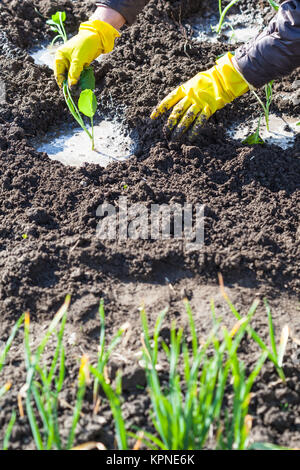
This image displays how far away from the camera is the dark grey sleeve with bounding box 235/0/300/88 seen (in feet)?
8.05

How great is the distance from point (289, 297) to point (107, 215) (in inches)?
34.4

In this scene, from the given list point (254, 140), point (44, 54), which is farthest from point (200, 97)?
point (44, 54)

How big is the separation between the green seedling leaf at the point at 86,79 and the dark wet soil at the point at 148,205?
0.24 meters

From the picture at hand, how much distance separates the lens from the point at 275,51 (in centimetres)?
254

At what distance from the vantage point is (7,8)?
3.76 meters

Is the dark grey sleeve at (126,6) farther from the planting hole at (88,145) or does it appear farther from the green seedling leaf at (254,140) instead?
the green seedling leaf at (254,140)

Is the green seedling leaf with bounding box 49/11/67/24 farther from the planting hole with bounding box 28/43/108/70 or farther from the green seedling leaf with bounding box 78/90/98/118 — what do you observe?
the green seedling leaf with bounding box 78/90/98/118

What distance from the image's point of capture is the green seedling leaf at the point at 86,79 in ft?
9.55

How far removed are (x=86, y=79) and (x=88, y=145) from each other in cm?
36

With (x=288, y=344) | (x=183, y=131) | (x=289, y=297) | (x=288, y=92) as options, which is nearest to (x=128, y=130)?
(x=183, y=131)

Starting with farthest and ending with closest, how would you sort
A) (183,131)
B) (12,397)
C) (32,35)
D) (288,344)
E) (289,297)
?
(32,35), (183,131), (289,297), (288,344), (12,397)

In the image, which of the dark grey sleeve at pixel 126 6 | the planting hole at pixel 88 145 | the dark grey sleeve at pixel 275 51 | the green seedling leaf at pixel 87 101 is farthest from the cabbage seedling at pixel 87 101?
the dark grey sleeve at pixel 275 51
